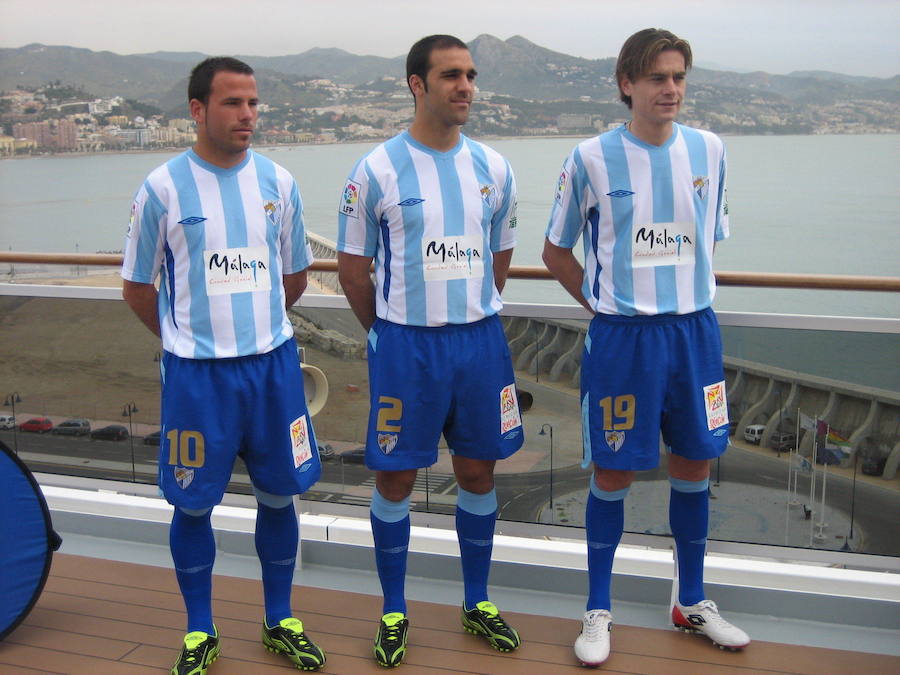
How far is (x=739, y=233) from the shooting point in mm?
35250

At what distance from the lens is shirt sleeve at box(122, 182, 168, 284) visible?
2.05 metres

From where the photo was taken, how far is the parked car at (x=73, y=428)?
3.35 m

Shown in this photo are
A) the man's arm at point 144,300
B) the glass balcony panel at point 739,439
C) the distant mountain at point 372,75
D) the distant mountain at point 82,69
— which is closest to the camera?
the man's arm at point 144,300

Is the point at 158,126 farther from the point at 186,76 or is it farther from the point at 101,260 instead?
the point at 186,76

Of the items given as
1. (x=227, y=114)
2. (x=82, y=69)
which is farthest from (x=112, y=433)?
(x=82, y=69)

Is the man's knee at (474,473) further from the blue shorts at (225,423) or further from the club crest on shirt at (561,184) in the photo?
the club crest on shirt at (561,184)

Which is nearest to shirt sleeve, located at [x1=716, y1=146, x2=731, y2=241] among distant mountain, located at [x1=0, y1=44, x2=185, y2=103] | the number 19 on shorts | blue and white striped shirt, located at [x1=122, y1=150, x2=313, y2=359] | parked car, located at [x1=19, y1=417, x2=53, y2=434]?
the number 19 on shorts

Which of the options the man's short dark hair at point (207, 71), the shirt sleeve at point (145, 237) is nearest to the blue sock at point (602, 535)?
the shirt sleeve at point (145, 237)

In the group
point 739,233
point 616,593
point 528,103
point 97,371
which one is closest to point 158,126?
point 528,103

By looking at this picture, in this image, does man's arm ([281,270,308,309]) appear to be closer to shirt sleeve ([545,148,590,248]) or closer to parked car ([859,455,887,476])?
shirt sleeve ([545,148,590,248])

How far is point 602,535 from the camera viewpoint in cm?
236

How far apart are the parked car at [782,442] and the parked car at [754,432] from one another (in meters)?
0.03

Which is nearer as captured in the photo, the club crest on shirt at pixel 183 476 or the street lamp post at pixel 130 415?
the club crest on shirt at pixel 183 476

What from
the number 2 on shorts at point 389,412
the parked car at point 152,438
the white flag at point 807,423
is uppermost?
the number 2 on shorts at point 389,412
